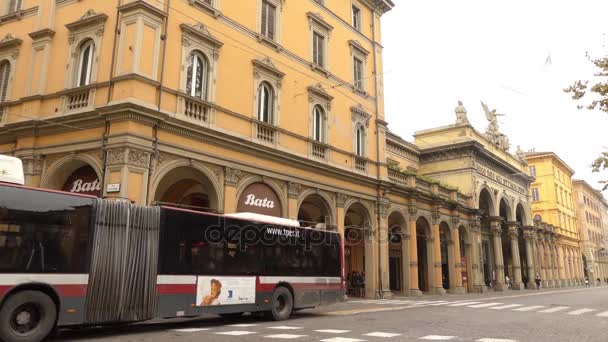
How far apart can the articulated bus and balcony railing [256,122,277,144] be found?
569 cm

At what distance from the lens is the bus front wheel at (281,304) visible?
1448cm

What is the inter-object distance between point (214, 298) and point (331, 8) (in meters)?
18.7

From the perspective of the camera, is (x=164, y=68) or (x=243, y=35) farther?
(x=243, y=35)

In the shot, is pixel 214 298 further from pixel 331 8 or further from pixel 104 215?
pixel 331 8

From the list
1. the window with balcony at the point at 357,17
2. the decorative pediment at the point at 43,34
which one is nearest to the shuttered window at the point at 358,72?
the window with balcony at the point at 357,17

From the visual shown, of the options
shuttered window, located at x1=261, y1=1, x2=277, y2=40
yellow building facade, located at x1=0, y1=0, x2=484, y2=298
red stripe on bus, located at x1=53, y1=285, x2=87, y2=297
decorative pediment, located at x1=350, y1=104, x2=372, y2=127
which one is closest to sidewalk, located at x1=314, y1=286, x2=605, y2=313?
yellow building facade, located at x1=0, y1=0, x2=484, y2=298

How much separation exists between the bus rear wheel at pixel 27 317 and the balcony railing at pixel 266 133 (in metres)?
11.7

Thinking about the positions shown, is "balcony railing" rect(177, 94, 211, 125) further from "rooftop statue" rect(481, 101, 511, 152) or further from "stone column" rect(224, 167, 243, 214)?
"rooftop statue" rect(481, 101, 511, 152)

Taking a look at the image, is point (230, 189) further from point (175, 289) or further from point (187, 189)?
point (175, 289)

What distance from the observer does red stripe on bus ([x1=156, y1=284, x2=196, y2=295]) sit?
1130cm

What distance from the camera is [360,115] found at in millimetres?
26719

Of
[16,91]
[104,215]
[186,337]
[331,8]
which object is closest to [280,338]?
[186,337]

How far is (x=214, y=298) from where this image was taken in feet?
41.2

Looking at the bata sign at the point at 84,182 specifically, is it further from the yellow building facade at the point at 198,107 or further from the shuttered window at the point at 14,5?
the shuttered window at the point at 14,5
